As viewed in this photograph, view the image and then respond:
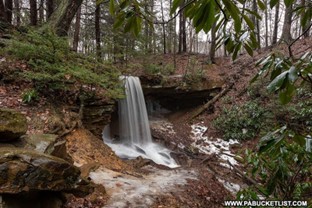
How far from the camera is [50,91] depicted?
6.12 meters

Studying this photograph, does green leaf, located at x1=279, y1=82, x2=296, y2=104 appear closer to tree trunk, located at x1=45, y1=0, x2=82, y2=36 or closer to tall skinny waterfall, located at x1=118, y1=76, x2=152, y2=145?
tree trunk, located at x1=45, y1=0, x2=82, y2=36

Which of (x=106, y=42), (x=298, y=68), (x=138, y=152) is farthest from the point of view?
(x=138, y=152)

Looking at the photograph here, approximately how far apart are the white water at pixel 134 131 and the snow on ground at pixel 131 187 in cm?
284

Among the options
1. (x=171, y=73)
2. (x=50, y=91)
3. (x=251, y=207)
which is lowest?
(x=251, y=207)

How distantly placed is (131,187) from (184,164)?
364cm

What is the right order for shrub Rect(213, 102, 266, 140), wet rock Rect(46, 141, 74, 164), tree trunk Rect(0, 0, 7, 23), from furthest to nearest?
1. shrub Rect(213, 102, 266, 140)
2. tree trunk Rect(0, 0, 7, 23)
3. wet rock Rect(46, 141, 74, 164)

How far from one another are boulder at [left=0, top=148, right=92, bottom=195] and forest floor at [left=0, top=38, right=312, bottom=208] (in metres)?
0.61

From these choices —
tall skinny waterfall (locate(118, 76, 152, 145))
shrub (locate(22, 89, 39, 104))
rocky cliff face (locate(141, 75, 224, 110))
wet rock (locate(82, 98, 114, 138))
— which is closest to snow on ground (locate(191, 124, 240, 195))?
tall skinny waterfall (locate(118, 76, 152, 145))

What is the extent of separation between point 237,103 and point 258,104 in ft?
3.08

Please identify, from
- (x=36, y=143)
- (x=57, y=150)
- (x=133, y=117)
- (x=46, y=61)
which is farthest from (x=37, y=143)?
(x=133, y=117)

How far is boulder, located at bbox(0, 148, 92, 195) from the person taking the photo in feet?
7.78

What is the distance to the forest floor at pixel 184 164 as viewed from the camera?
4246 mm

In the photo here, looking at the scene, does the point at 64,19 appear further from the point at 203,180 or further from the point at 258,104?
the point at 258,104

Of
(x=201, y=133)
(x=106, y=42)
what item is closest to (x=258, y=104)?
(x=201, y=133)
